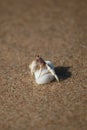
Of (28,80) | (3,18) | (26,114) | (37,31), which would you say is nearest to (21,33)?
(37,31)

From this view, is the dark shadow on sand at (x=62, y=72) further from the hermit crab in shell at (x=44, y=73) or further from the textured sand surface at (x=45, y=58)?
the hermit crab in shell at (x=44, y=73)

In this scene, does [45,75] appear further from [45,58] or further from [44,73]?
[45,58]

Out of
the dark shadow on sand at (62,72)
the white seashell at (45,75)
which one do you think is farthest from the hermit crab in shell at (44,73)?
the dark shadow on sand at (62,72)

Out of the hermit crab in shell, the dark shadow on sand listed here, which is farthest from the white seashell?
the dark shadow on sand

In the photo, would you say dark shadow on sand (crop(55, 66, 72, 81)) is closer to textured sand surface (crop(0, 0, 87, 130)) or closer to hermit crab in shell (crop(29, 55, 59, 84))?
textured sand surface (crop(0, 0, 87, 130))

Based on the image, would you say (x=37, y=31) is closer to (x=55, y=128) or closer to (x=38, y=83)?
(x=38, y=83)

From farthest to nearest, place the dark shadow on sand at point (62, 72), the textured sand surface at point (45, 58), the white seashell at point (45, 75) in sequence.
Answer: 1. the dark shadow on sand at point (62, 72)
2. the white seashell at point (45, 75)
3. the textured sand surface at point (45, 58)

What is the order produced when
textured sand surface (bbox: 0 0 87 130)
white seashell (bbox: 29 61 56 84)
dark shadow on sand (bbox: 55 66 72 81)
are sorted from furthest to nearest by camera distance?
1. dark shadow on sand (bbox: 55 66 72 81)
2. white seashell (bbox: 29 61 56 84)
3. textured sand surface (bbox: 0 0 87 130)
